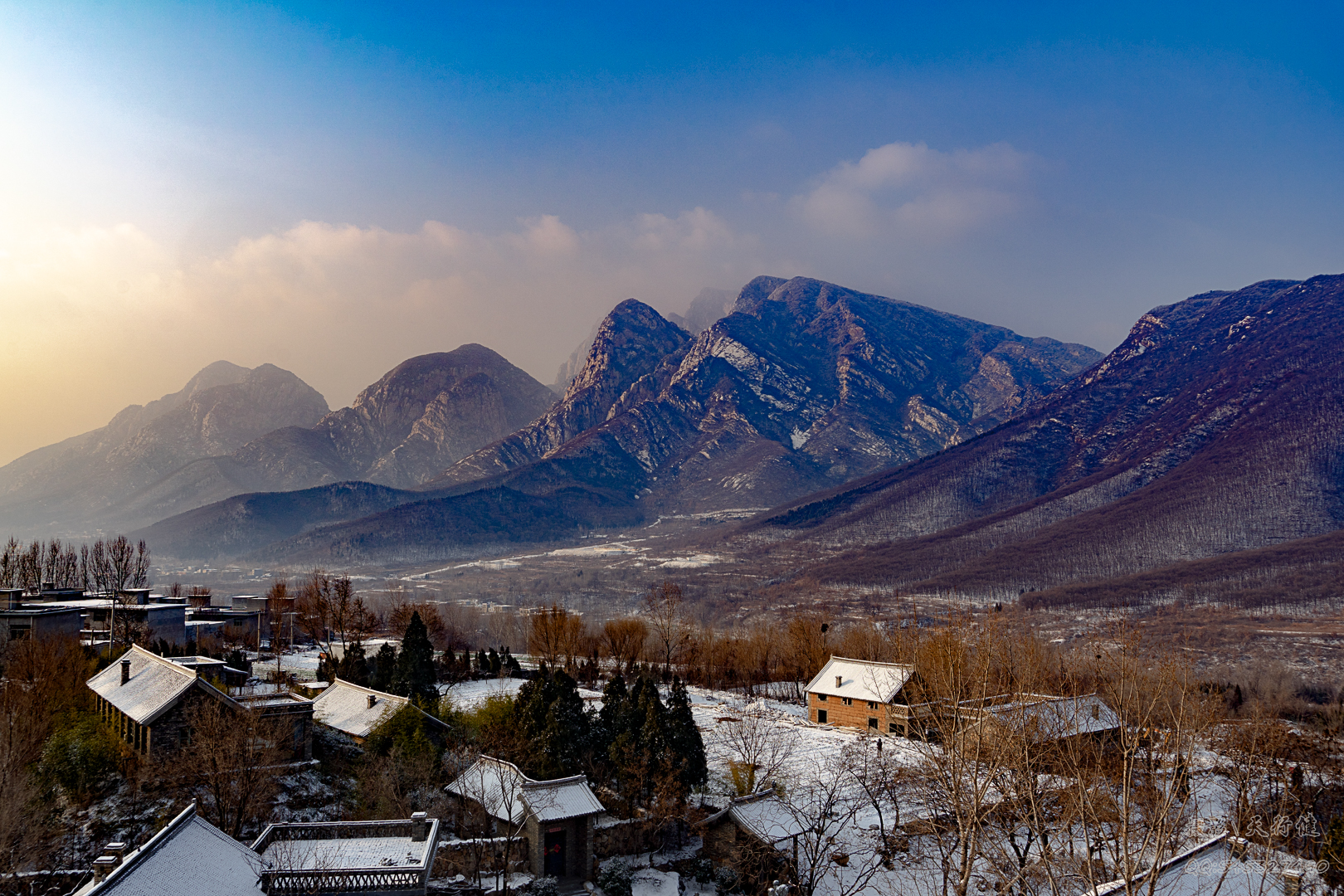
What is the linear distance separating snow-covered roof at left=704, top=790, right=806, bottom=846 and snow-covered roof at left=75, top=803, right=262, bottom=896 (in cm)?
2161

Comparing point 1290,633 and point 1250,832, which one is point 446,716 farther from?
point 1290,633

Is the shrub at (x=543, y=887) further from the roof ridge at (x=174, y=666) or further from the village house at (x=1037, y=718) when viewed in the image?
the village house at (x=1037, y=718)

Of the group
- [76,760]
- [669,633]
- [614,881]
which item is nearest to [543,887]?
[614,881]

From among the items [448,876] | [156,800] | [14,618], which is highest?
[14,618]

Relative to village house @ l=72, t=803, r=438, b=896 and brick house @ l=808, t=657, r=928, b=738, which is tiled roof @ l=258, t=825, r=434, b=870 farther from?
brick house @ l=808, t=657, r=928, b=738

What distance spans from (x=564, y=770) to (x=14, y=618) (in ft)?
152

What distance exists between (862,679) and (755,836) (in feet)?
99.6

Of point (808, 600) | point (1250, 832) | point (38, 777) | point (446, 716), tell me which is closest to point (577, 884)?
point (446, 716)

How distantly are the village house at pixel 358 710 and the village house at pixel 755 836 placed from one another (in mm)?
18045

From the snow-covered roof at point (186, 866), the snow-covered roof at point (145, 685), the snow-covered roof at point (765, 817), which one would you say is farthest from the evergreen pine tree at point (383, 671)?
the snow-covered roof at point (186, 866)

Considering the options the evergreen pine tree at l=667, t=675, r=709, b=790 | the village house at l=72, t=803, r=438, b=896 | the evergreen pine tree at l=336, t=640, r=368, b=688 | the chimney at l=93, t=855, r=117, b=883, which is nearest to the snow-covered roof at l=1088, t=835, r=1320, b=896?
the village house at l=72, t=803, r=438, b=896

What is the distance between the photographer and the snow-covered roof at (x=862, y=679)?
6359 centimetres

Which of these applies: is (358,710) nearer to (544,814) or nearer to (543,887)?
(544,814)

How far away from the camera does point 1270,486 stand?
590ft
